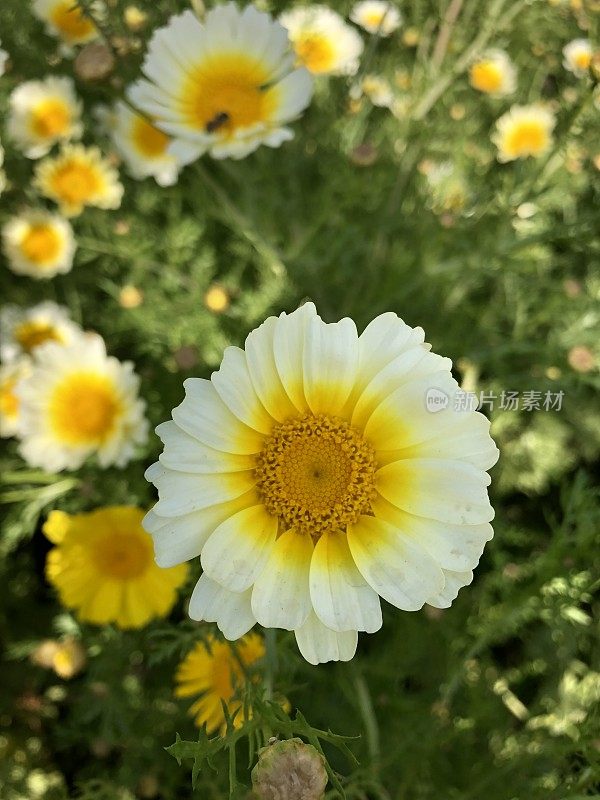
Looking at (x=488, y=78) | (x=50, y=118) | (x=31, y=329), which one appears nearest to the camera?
(x=31, y=329)

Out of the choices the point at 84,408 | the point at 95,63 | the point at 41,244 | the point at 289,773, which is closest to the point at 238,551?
the point at 289,773

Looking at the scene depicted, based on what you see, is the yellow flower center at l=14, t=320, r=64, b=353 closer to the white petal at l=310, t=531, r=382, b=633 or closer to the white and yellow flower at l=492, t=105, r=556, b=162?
the white petal at l=310, t=531, r=382, b=633

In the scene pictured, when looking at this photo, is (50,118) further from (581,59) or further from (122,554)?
(581,59)

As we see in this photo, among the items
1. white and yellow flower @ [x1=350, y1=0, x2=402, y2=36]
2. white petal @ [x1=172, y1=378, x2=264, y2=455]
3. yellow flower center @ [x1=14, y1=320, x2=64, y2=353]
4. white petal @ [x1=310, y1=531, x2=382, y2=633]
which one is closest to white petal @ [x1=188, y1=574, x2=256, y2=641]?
white petal @ [x1=310, y1=531, x2=382, y2=633]

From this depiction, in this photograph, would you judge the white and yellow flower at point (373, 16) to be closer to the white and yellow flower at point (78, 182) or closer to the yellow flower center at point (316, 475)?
the white and yellow flower at point (78, 182)

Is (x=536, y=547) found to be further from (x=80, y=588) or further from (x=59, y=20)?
(x=59, y=20)

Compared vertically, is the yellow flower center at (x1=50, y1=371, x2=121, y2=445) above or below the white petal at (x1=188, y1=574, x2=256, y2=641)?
below

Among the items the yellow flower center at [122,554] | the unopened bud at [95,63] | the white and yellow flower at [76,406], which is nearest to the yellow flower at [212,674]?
the yellow flower center at [122,554]

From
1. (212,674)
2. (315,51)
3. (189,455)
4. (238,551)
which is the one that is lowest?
(212,674)
